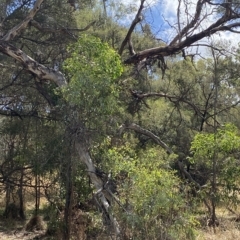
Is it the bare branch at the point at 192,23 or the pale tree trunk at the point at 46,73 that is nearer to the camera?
the pale tree trunk at the point at 46,73

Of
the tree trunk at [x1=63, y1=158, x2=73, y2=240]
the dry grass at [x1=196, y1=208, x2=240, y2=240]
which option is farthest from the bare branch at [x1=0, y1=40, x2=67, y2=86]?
the dry grass at [x1=196, y1=208, x2=240, y2=240]

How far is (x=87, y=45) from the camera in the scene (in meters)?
7.31

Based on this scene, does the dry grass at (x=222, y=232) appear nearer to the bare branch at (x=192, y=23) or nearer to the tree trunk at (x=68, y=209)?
the tree trunk at (x=68, y=209)

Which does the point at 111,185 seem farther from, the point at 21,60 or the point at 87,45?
the point at 21,60

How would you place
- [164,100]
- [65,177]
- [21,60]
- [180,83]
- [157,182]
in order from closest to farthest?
[157,182] < [65,177] < [21,60] < [180,83] < [164,100]

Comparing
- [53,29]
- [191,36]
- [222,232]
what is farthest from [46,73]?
[222,232]

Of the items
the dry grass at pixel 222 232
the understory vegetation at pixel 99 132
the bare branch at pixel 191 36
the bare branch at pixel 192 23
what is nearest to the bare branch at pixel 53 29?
→ the understory vegetation at pixel 99 132

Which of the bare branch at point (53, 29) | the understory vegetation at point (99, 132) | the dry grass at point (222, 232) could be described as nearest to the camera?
the understory vegetation at point (99, 132)

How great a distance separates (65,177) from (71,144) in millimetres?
943

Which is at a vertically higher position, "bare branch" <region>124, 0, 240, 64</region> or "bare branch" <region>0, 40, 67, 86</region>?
"bare branch" <region>124, 0, 240, 64</region>

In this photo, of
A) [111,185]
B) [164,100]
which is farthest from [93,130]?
[164,100]

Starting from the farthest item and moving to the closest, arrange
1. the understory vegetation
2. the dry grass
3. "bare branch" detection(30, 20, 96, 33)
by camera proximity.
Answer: "bare branch" detection(30, 20, 96, 33), the dry grass, the understory vegetation

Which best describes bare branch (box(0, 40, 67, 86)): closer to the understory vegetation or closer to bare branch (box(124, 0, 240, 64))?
the understory vegetation

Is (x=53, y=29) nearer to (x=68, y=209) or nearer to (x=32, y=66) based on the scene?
(x=32, y=66)
